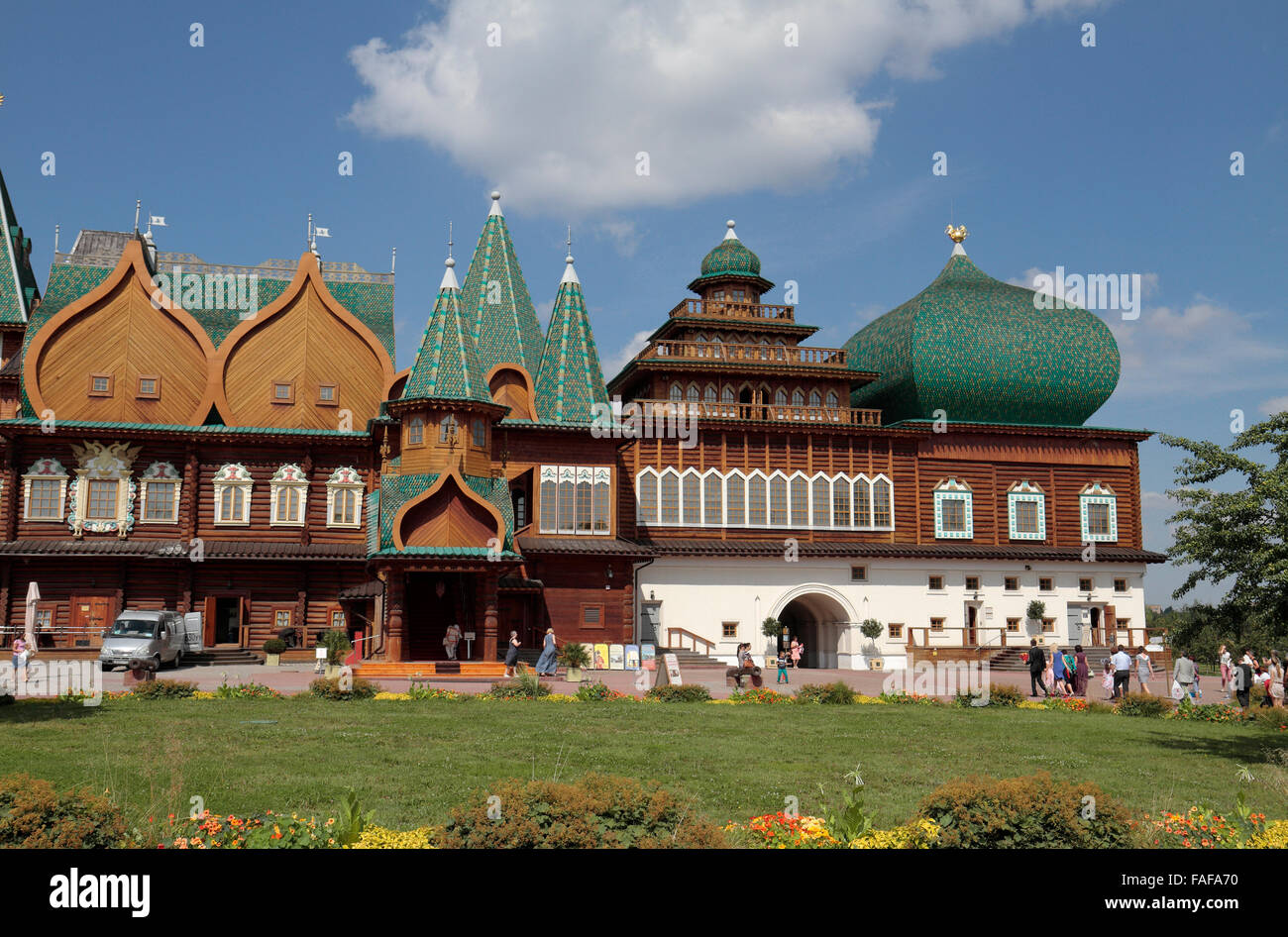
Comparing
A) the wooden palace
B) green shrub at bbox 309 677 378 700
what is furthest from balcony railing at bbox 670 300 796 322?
green shrub at bbox 309 677 378 700

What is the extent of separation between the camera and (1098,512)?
4494 cm

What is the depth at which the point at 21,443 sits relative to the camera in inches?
1409

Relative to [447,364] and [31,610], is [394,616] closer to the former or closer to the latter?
[447,364]

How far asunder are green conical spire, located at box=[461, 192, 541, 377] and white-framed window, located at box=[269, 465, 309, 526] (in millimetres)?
7642

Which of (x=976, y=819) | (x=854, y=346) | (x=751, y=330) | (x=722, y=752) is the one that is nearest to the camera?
(x=976, y=819)

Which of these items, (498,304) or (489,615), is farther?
(498,304)

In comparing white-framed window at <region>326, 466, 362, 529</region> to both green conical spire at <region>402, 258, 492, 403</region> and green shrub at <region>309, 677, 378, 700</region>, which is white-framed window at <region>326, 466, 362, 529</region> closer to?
green conical spire at <region>402, 258, 492, 403</region>

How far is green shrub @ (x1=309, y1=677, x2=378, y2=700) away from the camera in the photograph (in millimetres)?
21203

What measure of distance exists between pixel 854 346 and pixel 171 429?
28920 mm

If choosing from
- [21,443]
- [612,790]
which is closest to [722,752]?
[612,790]

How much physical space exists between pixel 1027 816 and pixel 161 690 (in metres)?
17.4

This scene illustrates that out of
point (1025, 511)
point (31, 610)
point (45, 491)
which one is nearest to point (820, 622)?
point (1025, 511)

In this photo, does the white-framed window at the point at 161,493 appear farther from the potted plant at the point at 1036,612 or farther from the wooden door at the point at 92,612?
the potted plant at the point at 1036,612

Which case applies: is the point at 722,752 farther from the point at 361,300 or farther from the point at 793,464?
the point at 361,300
